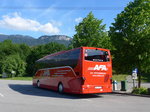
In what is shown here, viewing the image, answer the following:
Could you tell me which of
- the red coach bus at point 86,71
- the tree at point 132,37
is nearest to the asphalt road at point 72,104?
the red coach bus at point 86,71

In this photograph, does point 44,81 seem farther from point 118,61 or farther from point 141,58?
point 141,58

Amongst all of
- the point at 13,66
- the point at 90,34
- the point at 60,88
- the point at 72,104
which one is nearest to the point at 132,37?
the point at 60,88

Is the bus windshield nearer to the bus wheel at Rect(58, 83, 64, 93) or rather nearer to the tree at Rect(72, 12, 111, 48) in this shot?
the bus wheel at Rect(58, 83, 64, 93)

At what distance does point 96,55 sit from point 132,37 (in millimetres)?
3703

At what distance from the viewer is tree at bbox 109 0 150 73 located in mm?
16797

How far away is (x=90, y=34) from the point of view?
27.4 metres

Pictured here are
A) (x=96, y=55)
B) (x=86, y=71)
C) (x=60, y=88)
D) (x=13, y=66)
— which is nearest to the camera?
(x=86, y=71)

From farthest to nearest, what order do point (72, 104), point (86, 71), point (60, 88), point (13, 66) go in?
1. point (13, 66)
2. point (60, 88)
3. point (86, 71)
4. point (72, 104)

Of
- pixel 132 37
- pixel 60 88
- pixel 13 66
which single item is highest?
pixel 132 37

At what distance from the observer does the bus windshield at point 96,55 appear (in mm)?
14789

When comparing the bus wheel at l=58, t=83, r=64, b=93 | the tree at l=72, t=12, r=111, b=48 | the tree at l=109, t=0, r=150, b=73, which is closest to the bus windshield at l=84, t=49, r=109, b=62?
the tree at l=109, t=0, r=150, b=73

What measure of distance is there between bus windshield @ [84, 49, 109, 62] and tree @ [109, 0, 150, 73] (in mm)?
2711

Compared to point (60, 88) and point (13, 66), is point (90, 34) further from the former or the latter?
point (13, 66)

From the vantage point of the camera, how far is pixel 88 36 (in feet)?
89.8
